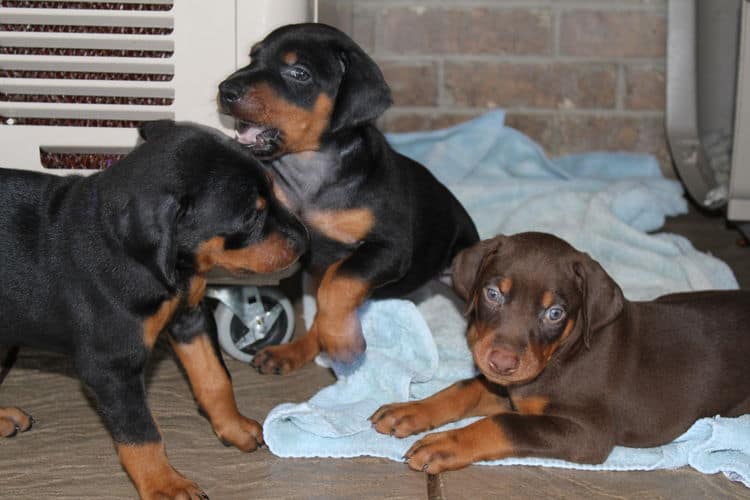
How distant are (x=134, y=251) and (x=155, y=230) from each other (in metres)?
0.14

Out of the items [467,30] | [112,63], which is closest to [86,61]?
[112,63]

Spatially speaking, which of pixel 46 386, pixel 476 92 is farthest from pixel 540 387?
pixel 476 92

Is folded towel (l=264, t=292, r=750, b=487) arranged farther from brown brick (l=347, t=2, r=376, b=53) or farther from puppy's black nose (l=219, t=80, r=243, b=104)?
brown brick (l=347, t=2, r=376, b=53)

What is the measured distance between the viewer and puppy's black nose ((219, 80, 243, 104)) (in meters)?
3.46

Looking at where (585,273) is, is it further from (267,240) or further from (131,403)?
(131,403)

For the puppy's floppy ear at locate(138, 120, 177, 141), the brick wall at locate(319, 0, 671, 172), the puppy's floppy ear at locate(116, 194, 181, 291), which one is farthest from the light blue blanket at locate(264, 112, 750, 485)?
the puppy's floppy ear at locate(138, 120, 177, 141)

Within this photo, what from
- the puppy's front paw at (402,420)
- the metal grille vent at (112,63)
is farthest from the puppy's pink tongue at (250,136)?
the puppy's front paw at (402,420)

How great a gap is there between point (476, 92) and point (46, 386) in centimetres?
359

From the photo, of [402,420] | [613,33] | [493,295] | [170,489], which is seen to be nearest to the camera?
[170,489]

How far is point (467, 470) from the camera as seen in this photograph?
3.55 meters

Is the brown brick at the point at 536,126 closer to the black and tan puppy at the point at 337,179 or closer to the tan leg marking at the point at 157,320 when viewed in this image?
the black and tan puppy at the point at 337,179

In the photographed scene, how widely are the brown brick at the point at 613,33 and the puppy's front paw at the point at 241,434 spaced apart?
3.87 m

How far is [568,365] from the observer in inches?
Answer: 142

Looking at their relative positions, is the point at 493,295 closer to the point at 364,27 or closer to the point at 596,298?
the point at 596,298
